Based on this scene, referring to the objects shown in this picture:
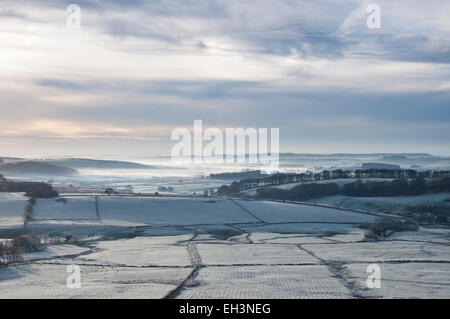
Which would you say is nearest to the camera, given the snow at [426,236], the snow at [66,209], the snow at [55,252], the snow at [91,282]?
the snow at [91,282]

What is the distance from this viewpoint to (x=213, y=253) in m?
37.6

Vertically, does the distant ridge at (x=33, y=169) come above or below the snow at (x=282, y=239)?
above

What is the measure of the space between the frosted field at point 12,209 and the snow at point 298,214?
88.7ft

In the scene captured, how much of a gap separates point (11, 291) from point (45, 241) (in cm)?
1995

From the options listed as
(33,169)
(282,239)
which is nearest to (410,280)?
(282,239)

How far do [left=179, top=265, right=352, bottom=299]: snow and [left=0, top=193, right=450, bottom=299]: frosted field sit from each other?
0.17ft

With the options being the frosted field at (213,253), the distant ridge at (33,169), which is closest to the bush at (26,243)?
the frosted field at (213,253)

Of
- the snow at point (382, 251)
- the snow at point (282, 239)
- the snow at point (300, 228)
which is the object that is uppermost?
the snow at point (382, 251)

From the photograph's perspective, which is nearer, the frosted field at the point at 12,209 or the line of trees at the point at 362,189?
the frosted field at the point at 12,209

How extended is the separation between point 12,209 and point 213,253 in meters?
32.9

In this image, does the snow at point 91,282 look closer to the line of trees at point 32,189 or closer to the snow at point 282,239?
the snow at point 282,239

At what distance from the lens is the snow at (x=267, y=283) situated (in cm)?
2281

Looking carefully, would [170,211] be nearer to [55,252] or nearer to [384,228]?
[384,228]
